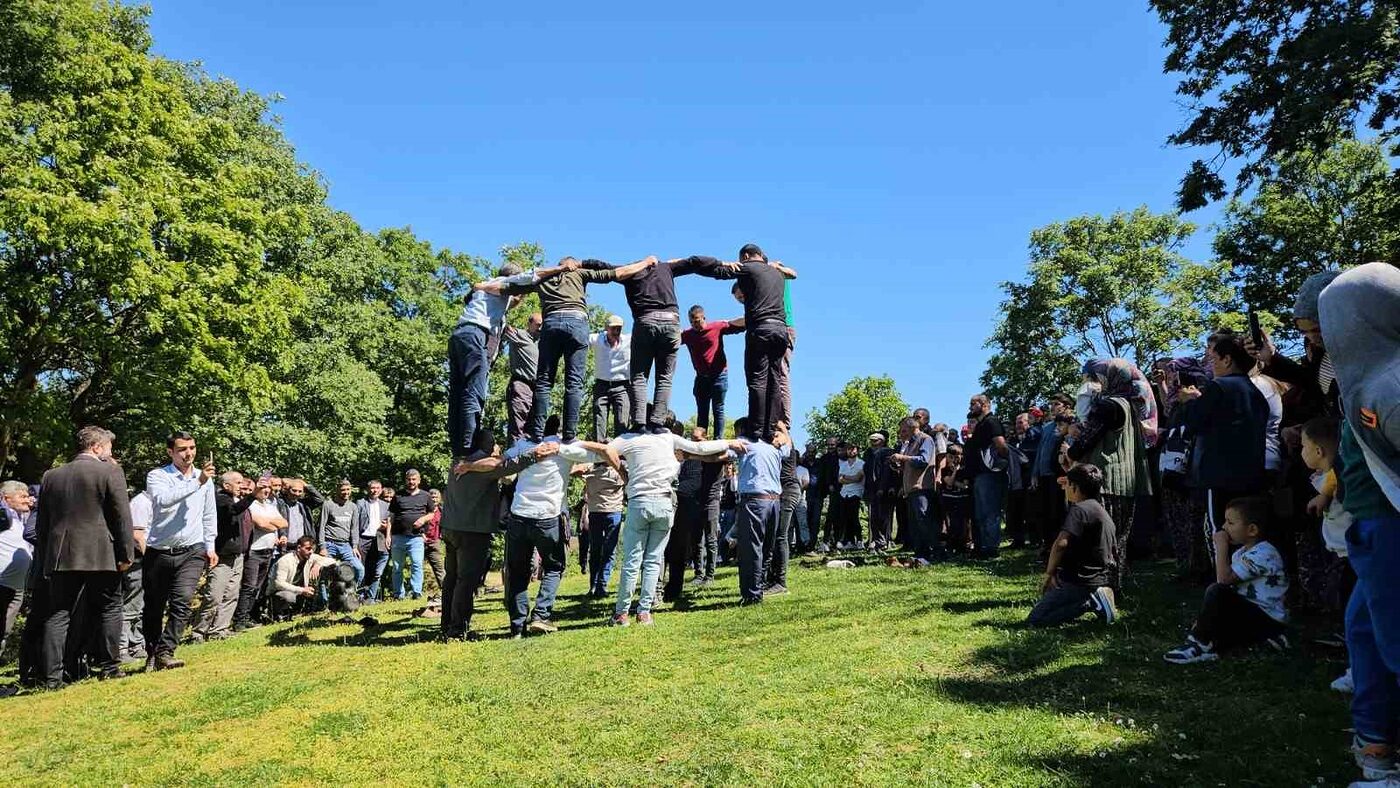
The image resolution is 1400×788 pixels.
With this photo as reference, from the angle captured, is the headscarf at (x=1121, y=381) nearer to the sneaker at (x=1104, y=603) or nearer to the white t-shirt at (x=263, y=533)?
the sneaker at (x=1104, y=603)

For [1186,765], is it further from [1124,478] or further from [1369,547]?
[1124,478]

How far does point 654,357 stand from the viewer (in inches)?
412

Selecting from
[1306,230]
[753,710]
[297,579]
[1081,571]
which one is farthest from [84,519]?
[1306,230]

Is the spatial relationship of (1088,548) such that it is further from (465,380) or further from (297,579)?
(297,579)

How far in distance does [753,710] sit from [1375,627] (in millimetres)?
3356

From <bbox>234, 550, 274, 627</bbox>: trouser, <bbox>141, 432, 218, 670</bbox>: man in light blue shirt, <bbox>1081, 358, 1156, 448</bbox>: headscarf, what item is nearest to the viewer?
<bbox>1081, 358, 1156, 448</bbox>: headscarf

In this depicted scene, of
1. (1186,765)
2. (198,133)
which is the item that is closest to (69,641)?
(1186,765)

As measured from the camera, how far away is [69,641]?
8586mm

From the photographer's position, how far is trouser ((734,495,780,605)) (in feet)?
30.9

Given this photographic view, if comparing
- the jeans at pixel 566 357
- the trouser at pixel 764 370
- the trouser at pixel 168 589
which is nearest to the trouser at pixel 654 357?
the jeans at pixel 566 357

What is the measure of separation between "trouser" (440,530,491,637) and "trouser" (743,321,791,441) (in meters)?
3.65

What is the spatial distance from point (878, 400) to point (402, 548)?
71548mm

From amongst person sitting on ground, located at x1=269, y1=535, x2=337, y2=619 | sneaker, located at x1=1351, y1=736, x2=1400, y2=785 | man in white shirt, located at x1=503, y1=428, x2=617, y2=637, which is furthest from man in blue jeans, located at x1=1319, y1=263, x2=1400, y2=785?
person sitting on ground, located at x1=269, y1=535, x2=337, y2=619

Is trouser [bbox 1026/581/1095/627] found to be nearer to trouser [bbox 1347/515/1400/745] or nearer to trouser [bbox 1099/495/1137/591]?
trouser [bbox 1099/495/1137/591]
